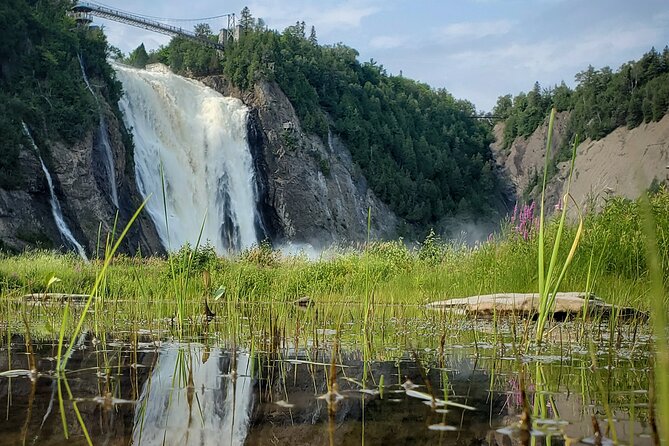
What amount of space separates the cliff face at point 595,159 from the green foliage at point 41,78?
118 ft

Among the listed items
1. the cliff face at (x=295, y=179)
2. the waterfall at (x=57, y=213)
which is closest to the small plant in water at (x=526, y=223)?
the waterfall at (x=57, y=213)

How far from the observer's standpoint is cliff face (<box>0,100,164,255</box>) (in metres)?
28.5

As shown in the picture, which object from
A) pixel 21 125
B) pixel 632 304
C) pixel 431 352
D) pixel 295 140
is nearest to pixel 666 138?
pixel 295 140

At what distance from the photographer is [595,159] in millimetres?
77562

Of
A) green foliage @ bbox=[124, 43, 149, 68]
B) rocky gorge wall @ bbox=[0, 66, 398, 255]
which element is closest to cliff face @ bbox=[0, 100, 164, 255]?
rocky gorge wall @ bbox=[0, 66, 398, 255]

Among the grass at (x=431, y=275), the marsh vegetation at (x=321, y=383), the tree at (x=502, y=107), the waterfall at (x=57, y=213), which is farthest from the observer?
the tree at (x=502, y=107)

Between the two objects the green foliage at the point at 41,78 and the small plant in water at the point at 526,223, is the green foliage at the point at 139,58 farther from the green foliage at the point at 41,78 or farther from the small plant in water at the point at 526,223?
the small plant in water at the point at 526,223

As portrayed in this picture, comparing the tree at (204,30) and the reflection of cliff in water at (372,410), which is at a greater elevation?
the tree at (204,30)

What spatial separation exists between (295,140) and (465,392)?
172 feet

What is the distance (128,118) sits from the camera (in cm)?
3975

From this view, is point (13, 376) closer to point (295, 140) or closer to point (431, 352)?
point (431, 352)

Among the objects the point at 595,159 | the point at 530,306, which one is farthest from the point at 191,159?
the point at 595,159

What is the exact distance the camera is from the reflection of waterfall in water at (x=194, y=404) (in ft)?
8.36

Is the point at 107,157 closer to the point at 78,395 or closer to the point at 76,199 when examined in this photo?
the point at 76,199
